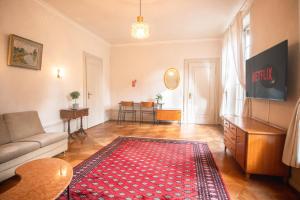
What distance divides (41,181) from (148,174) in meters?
1.39

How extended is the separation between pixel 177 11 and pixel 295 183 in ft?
12.3

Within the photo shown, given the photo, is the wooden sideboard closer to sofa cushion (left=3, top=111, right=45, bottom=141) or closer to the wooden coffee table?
the wooden coffee table

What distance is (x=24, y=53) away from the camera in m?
3.11

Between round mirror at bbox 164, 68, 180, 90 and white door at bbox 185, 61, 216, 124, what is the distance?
0.41 m

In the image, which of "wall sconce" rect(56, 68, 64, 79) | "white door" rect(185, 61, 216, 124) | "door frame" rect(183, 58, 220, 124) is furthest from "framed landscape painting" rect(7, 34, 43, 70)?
"white door" rect(185, 61, 216, 124)

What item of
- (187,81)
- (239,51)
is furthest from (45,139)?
(187,81)

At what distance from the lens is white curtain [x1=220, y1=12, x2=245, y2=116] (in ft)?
11.8

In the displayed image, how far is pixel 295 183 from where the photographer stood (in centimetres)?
205

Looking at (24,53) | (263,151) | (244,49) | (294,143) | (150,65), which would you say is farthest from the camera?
(150,65)

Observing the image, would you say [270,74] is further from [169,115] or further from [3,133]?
[3,133]

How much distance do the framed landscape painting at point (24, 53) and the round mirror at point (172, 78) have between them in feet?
13.3

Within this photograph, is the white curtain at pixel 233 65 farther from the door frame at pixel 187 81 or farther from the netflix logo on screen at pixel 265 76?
the door frame at pixel 187 81

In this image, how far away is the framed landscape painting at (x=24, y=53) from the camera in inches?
113

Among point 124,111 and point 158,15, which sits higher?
point 158,15
